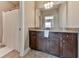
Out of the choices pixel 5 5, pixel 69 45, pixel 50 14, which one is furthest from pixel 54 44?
pixel 5 5

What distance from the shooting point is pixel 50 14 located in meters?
5.09

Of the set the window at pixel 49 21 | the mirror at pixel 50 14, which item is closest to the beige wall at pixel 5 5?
the mirror at pixel 50 14

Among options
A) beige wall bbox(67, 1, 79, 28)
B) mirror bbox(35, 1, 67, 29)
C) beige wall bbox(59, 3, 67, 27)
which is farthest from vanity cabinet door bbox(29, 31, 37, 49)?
beige wall bbox(67, 1, 79, 28)

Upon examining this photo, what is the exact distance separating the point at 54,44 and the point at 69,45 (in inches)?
28.4

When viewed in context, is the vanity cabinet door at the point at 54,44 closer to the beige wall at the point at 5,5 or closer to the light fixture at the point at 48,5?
the light fixture at the point at 48,5

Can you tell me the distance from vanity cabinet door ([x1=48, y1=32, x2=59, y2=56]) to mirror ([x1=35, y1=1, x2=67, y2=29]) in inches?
31.7

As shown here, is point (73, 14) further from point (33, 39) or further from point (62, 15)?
point (33, 39)

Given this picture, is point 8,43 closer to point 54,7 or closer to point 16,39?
point 16,39

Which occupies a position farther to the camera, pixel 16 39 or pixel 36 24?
pixel 36 24

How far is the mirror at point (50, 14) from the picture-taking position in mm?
4661

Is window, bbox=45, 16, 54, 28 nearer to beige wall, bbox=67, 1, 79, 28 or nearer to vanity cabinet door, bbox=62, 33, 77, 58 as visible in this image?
beige wall, bbox=67, 1, 79, 28

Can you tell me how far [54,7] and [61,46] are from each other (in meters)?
1.91

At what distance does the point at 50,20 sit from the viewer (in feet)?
16.7

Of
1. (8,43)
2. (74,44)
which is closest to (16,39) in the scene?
(8,43)
